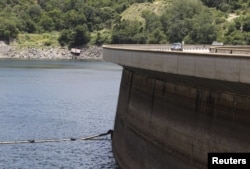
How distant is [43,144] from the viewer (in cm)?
5469

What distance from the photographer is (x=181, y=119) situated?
28.5 metres

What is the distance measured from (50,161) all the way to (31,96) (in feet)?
182

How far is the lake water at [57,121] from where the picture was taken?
4709 centimetres

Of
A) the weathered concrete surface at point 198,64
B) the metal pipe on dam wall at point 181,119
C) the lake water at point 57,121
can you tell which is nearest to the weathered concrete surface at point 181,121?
the metal pipe on dam wall at point 181,119

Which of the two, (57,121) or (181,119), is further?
(57,121)

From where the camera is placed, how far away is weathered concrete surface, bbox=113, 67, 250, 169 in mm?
24119

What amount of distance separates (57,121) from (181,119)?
42918 mm

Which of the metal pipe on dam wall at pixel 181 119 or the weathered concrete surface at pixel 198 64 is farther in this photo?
the metal pipe on dam wall at pixel 181 119

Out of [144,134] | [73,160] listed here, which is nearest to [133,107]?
[144,134]

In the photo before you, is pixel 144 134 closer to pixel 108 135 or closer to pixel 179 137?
pixel 179 137

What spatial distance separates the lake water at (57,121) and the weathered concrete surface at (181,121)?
8.10 metres

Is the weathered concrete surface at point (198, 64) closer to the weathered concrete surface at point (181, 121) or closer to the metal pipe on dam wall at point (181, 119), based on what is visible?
the metal pipe on dam wall at point (181, 119)

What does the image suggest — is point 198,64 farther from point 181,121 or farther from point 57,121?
point 57,121

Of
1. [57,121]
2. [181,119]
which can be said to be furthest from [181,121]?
[57,121]
